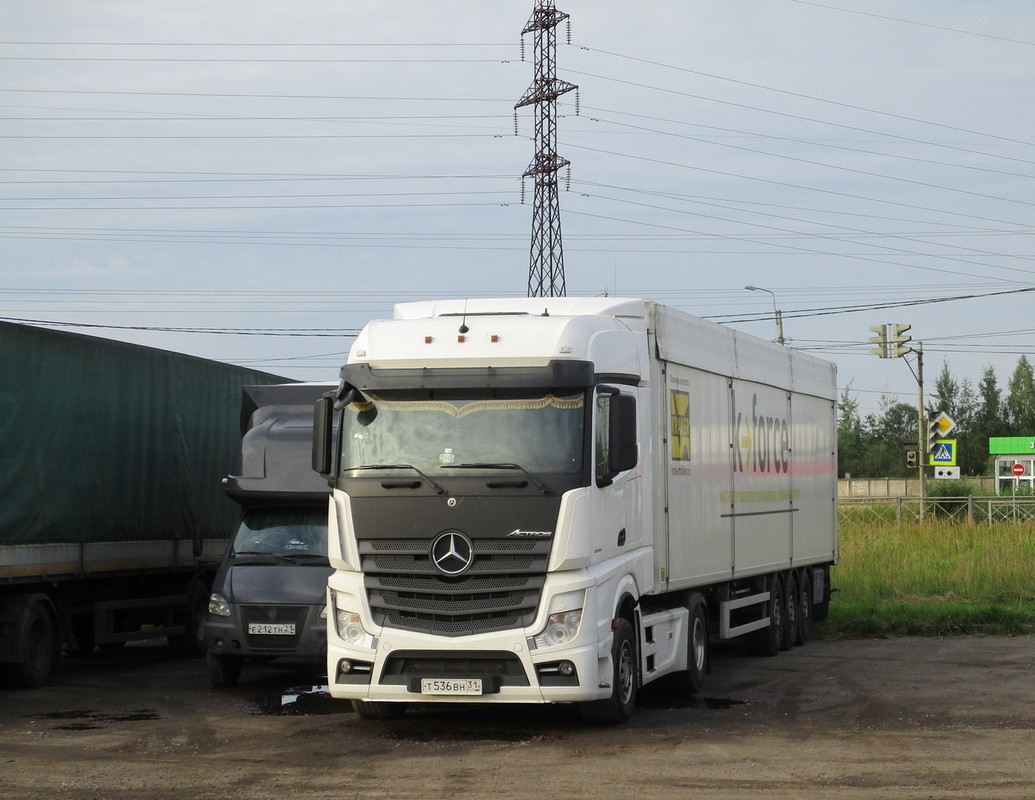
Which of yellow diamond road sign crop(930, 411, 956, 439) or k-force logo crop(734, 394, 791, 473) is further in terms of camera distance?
yellow diamond road sign crop(930, 411, 956, 439)

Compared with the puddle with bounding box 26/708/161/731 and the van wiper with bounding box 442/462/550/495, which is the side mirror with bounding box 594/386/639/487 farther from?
the puddle with bounding box 26/708/161/731

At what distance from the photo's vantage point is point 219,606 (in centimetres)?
1438

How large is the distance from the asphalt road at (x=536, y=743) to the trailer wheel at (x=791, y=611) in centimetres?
256

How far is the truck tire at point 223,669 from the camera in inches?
569

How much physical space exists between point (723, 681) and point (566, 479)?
199 inches

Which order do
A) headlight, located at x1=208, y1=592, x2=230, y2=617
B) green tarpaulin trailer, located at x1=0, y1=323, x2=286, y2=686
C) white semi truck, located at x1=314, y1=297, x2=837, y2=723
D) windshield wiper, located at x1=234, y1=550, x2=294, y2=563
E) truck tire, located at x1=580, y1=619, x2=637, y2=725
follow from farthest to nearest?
windshield wiper, located at x1=234, y1=550, x2=294, y2=563 < headlight, located at x1=208, y1=592, x2=230, y2=617 < green tarpaulin trailer, located at x1=0, y1=323, x2=286, y2=686 < truck tire, located at x1=580, y1=619, x2=637, y2=725 < white semi truck, located at x1=314, y1=297, x2=837, y2=723

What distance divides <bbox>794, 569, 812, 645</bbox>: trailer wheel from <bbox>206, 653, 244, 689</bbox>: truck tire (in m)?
7.61

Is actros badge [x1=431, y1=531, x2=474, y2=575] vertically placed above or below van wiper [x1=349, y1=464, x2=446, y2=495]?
below

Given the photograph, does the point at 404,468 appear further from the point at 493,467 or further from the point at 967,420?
the point at 967,420

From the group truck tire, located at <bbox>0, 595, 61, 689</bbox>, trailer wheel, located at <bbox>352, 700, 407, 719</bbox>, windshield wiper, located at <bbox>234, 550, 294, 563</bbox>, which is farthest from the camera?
windshield wiper, located at <bbox>234, 550, 294, 563</bbox>

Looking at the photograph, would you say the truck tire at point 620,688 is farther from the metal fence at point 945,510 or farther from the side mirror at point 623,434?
the metal fence at point 945,510

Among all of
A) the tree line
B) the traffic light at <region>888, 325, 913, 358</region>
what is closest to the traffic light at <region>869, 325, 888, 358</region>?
the traffic light at <region>888, 325, 913, 358</region>

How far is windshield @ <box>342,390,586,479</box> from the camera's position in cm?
1072

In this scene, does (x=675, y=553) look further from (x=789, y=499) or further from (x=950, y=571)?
(x=950, y=571)
